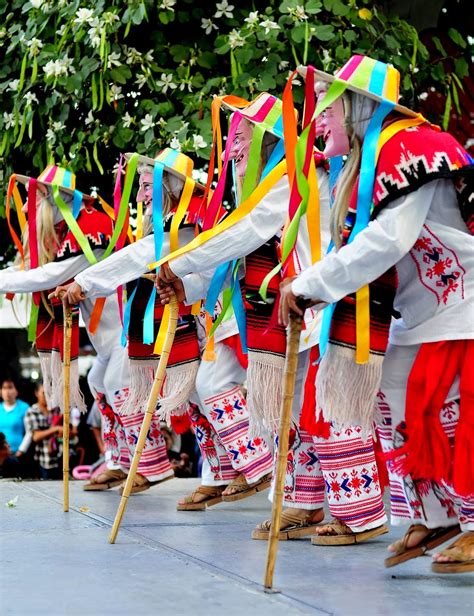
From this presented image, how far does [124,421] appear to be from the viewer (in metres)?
5.95

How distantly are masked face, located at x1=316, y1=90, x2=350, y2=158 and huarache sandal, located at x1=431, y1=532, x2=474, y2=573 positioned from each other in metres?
1.26

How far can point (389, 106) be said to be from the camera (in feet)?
11.2

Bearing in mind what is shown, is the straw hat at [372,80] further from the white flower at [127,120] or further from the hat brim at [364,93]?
the white flower at [127,120]

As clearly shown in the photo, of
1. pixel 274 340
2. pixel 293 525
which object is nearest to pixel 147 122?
pixel 274 340

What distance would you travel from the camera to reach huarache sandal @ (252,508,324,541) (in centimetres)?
440

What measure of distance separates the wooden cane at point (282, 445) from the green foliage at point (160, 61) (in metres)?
2.81

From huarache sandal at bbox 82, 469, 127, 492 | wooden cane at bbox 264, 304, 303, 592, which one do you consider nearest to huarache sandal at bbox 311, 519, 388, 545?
wooden cane at bbox 264, 304, 303, 592

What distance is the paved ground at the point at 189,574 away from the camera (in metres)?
3.04

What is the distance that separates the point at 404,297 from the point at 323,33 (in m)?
2.89

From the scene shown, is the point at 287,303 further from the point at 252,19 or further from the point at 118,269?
the point at 252,19

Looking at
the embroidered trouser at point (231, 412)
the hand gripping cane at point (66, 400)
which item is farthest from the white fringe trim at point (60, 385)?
the embroidered trouser at point (231, 412)

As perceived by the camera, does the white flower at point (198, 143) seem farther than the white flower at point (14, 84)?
No

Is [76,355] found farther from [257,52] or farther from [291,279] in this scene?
[291,279]

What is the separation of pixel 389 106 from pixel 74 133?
3.49 meters
